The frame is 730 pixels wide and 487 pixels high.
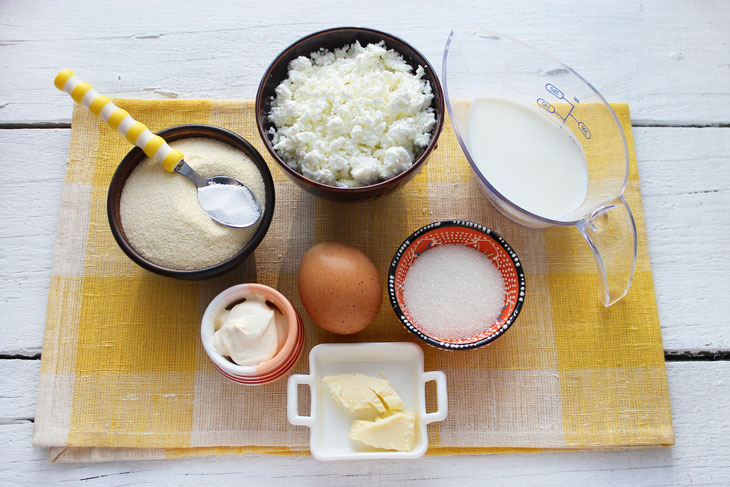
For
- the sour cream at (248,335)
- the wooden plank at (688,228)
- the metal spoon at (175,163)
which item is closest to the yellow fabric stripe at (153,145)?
the metal spoon at (175,163)

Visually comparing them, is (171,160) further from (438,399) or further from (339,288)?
(438,399)

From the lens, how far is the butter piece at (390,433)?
1.07 m

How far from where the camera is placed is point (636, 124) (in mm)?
1390

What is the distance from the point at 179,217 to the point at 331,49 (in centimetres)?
46

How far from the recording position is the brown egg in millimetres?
1057

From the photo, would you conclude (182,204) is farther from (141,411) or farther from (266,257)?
(141,411)

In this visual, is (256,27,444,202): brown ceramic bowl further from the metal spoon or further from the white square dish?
the white square dish

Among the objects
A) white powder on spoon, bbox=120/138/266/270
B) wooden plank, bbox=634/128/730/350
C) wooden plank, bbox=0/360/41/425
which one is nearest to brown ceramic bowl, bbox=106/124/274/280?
white powder on spoon, bbox=120/138/266/270

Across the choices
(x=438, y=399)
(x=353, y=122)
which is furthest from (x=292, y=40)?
(x=438, y=399)

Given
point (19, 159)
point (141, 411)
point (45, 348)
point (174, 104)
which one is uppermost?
point (174, 104)

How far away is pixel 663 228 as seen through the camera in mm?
1322

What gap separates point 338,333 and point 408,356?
155mm

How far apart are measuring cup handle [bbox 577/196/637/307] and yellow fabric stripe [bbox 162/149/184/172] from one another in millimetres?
814

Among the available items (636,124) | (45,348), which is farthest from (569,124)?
(45,348)
